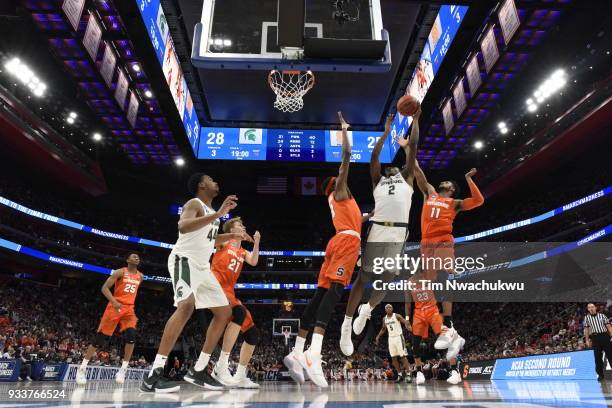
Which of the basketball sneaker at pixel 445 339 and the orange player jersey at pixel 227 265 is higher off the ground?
the orange player jersey at pixel 227 265

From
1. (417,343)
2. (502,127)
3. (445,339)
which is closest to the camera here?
(445,339)

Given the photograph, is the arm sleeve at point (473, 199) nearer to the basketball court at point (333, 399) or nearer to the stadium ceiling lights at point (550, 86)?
the basketball court at point (333, 399)

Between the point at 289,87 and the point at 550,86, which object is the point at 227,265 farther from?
the point at 550,86

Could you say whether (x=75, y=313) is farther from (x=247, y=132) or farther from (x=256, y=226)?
(x=247, y=132)

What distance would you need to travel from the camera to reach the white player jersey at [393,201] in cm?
532

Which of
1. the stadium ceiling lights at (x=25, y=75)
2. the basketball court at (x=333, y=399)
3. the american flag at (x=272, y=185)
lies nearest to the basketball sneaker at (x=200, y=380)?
the basketball court at (x=333, y=399)

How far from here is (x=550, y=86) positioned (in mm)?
19422

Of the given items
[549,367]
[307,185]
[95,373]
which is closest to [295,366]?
[95,373]

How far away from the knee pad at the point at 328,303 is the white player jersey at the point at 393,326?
7.36 metres

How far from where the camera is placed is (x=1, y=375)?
10.9m

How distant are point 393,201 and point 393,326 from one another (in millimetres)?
7220

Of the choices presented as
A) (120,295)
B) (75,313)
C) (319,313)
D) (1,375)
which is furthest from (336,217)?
(75,313)

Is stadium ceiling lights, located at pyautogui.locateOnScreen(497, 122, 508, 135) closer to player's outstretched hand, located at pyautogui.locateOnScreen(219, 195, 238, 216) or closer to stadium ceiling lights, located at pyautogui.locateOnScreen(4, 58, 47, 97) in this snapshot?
stadium ceiling lights, located at pyautogui.locateOnScreen(4, 58, 47, 97)

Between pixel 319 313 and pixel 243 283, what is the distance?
2709cm
